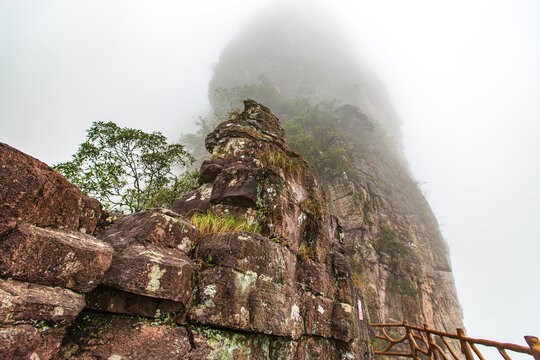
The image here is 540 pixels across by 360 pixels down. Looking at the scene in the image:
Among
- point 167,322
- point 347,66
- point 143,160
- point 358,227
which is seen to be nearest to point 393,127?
point 347,66

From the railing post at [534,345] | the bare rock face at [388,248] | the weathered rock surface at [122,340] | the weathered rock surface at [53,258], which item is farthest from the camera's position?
the bare rock face at [388,248]

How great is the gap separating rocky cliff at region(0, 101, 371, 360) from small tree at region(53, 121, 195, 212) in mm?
3310

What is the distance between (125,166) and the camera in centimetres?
783

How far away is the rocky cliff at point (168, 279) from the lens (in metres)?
1.59

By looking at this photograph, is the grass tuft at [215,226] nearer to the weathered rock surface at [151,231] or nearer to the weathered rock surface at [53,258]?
the weathered rock surface at [151,231]

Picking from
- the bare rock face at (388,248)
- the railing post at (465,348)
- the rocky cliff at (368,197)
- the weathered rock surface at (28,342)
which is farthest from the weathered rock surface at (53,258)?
the bare rock face at (388,248)

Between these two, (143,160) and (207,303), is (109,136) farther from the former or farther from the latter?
(207,303)

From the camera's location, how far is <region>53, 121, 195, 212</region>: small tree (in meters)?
6.61

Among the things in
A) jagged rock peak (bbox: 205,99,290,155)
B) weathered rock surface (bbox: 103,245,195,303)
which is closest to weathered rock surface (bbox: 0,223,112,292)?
weathered rock surface (bbox: 103,245,195,303)

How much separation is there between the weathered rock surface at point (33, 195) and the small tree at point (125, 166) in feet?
14.9

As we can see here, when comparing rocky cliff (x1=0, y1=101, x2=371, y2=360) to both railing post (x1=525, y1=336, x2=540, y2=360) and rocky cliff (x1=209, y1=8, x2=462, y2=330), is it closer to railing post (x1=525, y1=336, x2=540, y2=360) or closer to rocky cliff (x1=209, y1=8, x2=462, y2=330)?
railing post (x1=525, y1=336, x2=540, y2=360)

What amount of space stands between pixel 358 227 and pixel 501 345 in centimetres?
1395

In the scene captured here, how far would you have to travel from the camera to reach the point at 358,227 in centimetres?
1669

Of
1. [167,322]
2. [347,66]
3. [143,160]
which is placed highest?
[347,66]
